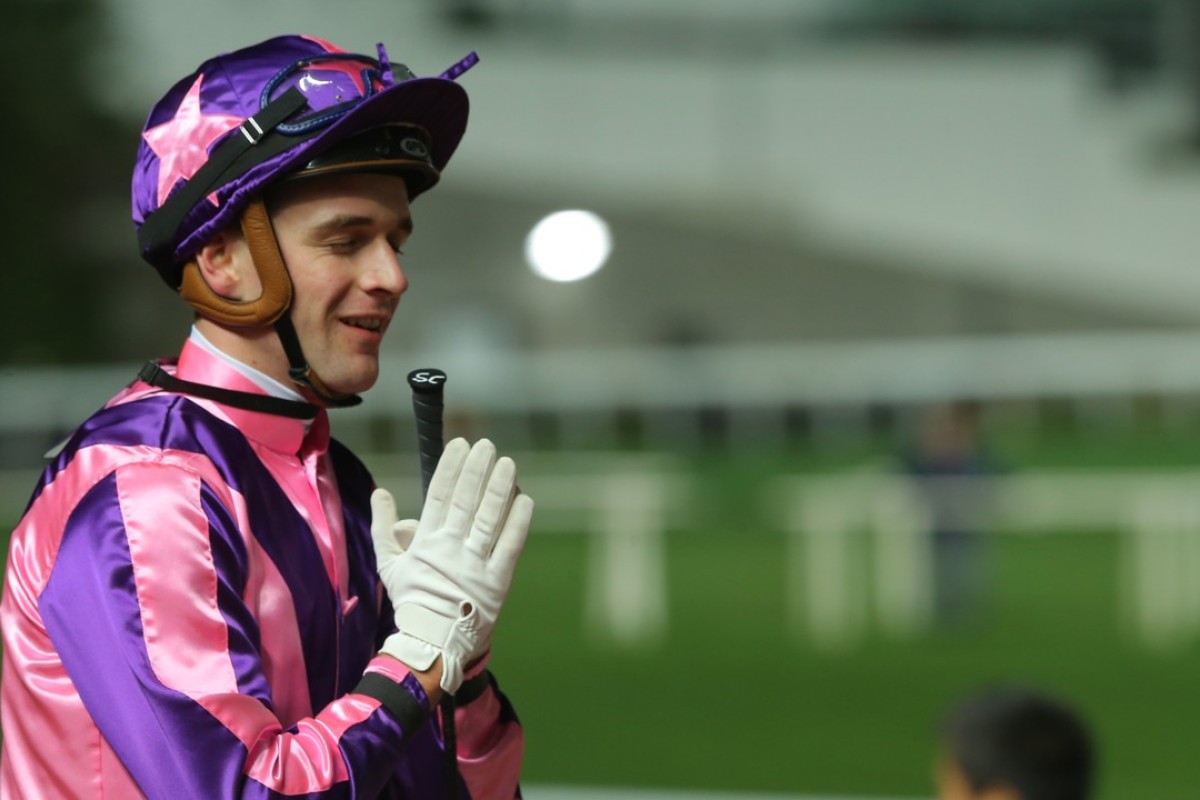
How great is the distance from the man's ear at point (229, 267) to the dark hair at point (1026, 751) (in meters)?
1.50

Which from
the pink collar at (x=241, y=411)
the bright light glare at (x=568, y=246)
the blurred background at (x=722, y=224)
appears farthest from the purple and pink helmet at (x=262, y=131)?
the blurred background at (x=722, y=224)

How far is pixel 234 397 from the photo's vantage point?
241 cm

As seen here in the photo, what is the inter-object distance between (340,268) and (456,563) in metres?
0.41

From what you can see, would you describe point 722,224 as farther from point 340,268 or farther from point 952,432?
point 340,268

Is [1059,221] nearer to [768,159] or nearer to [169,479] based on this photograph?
[768,159]

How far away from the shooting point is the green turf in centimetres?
856

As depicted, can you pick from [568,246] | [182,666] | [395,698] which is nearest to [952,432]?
[568,246]

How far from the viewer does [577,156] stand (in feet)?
79.8

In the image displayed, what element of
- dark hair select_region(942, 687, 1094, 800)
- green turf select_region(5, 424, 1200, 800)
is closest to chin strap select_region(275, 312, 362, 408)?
dark hair select_region(942, 687, 1094, 800)

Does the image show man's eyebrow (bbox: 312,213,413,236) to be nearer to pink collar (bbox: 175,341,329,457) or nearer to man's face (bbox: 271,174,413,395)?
man's face (bbox: 271,174,413,395)

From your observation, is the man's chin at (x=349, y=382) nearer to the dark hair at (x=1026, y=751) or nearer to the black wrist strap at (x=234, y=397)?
the black wrist strap at (x=234, y=397)

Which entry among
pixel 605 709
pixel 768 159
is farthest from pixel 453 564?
pixel 768 159

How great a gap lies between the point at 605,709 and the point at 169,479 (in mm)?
8067

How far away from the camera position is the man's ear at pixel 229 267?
238cm
